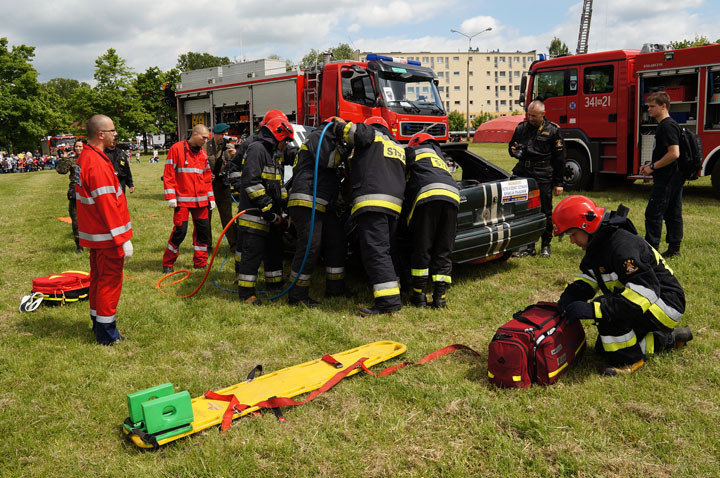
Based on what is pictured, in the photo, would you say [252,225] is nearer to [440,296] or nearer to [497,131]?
[440,296]

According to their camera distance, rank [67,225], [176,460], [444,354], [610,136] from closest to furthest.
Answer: [176,460] → [444,354] → [67,225] → [610,136]

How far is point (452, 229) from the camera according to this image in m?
5.23

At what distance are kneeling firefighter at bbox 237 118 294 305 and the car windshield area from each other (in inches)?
258

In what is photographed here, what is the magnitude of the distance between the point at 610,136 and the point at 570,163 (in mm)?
1151

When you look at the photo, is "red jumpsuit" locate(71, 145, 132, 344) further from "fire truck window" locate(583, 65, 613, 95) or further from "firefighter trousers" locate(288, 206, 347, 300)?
"fire truck window" locate(583, 65, 613, 95)

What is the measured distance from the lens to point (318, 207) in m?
5.30

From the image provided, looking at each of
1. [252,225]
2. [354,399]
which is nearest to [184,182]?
[252,225]

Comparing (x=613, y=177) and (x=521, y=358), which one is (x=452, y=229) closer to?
(x=521, y=358)

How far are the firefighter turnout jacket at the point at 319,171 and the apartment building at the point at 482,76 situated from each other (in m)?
95.2

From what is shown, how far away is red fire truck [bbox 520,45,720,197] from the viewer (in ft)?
36.6

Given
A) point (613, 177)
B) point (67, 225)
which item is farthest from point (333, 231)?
point (613, 177)

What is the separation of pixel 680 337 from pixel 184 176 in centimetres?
581

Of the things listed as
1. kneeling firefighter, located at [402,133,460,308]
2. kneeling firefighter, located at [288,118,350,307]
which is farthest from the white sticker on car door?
kneeling firefighter, located at [288,118,350,307]

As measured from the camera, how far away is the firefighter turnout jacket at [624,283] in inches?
137
